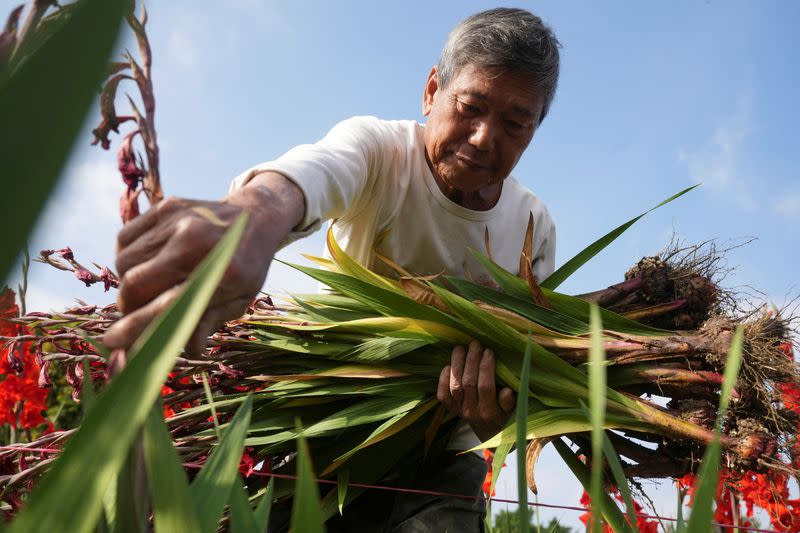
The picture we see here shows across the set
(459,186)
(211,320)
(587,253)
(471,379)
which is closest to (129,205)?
(211,320)

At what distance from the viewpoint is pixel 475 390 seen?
1401mm

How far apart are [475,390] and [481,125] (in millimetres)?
715

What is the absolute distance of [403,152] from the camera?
186 cm

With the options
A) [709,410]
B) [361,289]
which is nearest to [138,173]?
[361,289]

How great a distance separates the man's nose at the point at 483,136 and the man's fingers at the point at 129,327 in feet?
4.24

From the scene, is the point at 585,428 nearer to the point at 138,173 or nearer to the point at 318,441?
the point at 318,441

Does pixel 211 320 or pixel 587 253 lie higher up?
pixel 587 253

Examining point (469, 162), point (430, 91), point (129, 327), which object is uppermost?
point (430, 91)

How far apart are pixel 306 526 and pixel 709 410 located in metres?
1.18

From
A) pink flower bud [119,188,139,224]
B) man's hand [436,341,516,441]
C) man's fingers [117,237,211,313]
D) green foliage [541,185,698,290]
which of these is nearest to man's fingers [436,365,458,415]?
man's hand [436,341,516,441]

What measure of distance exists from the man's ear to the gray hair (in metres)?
0.16

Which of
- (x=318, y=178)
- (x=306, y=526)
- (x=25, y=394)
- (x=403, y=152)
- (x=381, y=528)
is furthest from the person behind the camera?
(x=25, y=394)

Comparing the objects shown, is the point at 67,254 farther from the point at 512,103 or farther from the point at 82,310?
the point at 512,103

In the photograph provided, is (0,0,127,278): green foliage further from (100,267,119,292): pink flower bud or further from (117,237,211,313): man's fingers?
(100,267,119,292): pink flower bud
